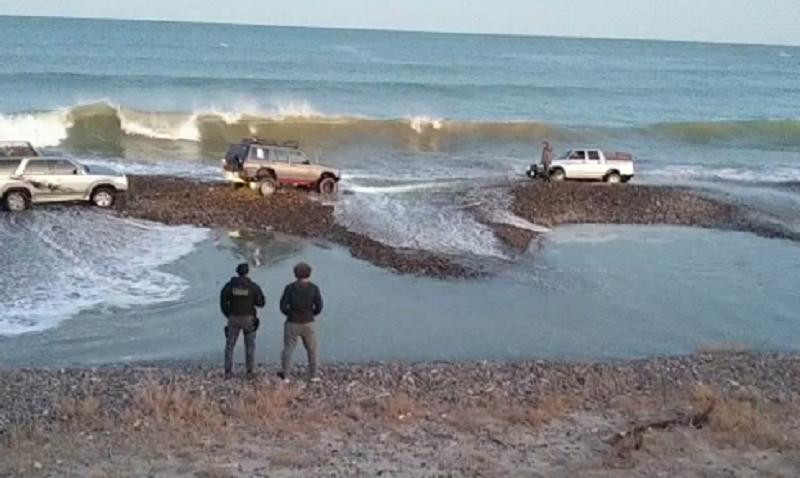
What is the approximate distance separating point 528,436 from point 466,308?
27.0 ft

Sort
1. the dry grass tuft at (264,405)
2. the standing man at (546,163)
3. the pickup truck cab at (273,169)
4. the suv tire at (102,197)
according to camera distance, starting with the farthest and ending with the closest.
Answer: the standing man at (546,163)
the pickup truck cab at (273,169)
the suv tire at (102,197)
the dry grass tuft at (264,405)

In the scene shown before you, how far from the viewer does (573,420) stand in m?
13.8

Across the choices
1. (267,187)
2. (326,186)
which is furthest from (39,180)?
(326,186)

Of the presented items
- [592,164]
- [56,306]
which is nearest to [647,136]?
[592,164]

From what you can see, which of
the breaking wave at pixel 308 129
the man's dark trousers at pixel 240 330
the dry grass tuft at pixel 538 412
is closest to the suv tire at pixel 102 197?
the man's dark trousers at pixel 240 330

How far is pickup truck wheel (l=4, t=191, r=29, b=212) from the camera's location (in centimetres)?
2897

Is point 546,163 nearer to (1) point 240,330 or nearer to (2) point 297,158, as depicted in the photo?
(2) point 297,158

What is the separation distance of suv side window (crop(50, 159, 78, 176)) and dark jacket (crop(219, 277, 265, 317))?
17.1 metres

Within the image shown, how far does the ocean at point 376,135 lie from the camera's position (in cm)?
2234

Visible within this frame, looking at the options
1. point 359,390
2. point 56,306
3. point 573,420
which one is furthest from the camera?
point 56,306

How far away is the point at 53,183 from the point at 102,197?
4.66 ft

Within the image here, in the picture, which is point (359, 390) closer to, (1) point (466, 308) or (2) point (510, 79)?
(1) point (466, 308)

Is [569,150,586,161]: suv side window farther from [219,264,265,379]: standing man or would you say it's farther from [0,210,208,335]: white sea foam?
A: [219,264,265,379]: standing man

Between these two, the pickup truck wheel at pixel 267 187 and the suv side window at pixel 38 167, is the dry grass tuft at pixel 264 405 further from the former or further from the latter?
the pickup truck wheel at pixel 267 187
